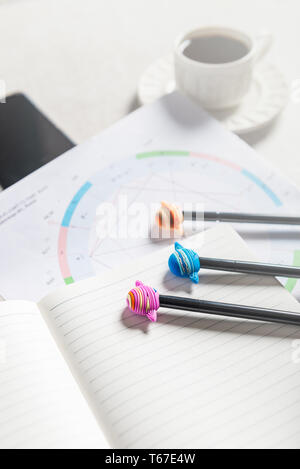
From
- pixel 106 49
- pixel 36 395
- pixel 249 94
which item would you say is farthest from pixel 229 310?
pixel 106 49

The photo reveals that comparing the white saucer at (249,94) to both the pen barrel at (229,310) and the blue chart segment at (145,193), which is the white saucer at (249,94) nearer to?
the blue chart segment at (145,193)

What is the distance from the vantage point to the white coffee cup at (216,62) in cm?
63

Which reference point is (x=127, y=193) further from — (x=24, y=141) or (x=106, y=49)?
(x=106, y=49)

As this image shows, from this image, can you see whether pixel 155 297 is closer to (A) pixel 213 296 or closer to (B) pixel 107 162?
(A) pixel 213 296

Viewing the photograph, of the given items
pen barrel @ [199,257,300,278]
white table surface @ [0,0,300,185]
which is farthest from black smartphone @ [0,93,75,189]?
pen barrel @ [199,257,300,278]

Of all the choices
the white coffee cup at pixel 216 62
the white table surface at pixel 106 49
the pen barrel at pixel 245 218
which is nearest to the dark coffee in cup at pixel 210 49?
the white coffee cup at pixel 216 62

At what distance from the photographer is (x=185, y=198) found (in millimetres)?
579

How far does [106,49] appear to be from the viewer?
2.58ft

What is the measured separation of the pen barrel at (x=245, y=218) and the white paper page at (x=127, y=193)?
0.04 ft

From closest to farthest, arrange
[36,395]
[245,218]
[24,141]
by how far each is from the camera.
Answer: [36,395], [245,218], [24,141]

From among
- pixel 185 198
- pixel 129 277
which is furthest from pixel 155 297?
pixel 185 198

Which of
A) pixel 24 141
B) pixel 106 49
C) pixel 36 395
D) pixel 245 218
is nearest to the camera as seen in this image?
pixel 36 395

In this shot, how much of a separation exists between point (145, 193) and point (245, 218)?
0.39 feet

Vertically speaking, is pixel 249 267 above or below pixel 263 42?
below
